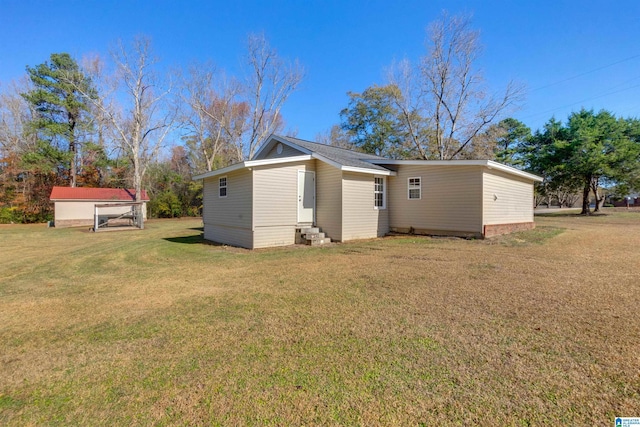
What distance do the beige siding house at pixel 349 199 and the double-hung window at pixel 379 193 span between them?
0.13 feet

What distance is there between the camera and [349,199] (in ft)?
35.4

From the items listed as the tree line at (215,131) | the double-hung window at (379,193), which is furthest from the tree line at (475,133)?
the double-hung window at (379,193)

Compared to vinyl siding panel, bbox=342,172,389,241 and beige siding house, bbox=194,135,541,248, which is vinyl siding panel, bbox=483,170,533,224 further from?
vinyl siding panel, bbox=342,172,389,241

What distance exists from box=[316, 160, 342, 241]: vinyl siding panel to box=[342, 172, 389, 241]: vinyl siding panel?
187mm

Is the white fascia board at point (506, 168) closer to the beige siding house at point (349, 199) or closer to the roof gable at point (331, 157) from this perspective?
the beige siding house at point (349, 199)

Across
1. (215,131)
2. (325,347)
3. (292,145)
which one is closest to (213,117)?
(215,131)

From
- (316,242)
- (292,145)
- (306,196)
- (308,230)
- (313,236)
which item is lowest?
(316,242)

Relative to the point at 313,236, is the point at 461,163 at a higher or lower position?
higher

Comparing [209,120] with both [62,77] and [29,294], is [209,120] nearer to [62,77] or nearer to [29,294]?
[62,77]

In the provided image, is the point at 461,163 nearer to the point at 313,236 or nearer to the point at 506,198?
the point at 506,198

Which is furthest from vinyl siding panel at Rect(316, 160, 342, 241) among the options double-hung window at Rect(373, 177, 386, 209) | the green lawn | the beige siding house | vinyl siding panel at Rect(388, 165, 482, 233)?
the green lawn

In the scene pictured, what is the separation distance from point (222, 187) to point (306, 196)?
3.34 metres

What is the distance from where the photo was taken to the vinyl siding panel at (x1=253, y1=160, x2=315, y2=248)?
31.9ft

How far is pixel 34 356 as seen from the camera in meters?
2.89
